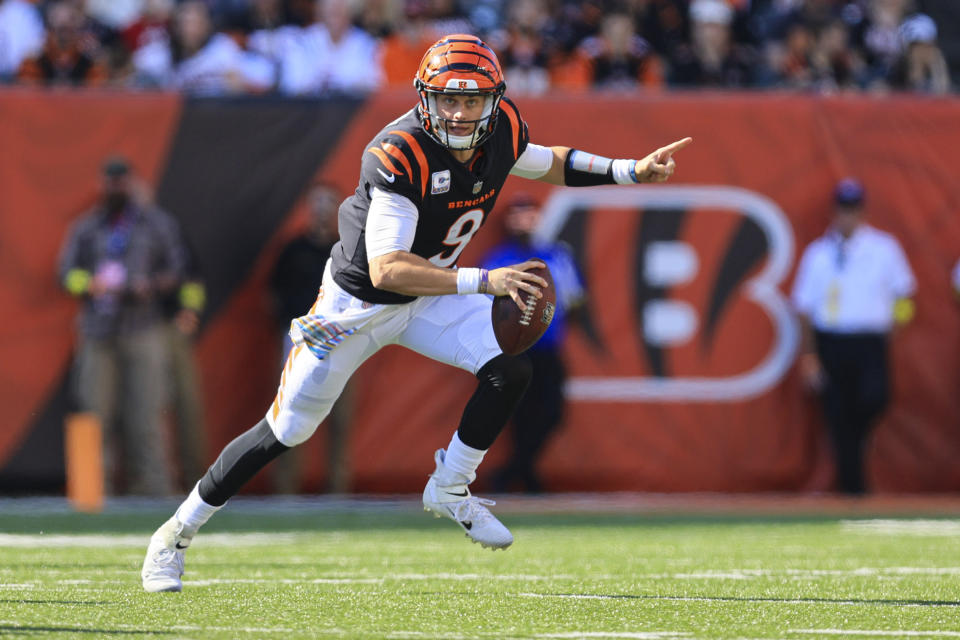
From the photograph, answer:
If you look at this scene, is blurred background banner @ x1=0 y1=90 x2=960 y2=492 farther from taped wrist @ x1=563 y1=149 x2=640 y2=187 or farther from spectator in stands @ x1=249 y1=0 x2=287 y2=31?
taped wrist @ x1=563 y1=149 x2=640 y2=187

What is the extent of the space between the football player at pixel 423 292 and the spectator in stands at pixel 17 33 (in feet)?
18.2

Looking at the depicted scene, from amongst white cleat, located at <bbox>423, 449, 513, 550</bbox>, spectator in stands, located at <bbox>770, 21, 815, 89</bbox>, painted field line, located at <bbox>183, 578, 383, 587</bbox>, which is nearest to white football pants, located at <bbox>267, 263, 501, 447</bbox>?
white cleat, located at <bbox>423, 449, 513, 550</bbox>

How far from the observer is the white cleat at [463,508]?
16.7ft

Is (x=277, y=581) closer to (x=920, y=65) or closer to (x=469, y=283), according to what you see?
(x=469, y=283)

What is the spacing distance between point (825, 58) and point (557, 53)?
187 centimetres

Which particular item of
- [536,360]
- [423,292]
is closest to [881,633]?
[423,292]

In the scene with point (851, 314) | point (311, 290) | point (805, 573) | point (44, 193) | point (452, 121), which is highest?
point (452, 121)

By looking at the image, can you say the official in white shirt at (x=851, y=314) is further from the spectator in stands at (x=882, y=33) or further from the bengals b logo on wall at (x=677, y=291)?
the spectator in stands at (x=882, y=33)

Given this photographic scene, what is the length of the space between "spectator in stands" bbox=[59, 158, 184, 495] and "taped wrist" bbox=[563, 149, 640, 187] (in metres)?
4.24

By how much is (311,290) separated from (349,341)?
410 centimetres

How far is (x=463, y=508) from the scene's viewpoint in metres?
5.16

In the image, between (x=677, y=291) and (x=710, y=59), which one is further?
(x=710, y=59)

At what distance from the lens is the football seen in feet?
15.9

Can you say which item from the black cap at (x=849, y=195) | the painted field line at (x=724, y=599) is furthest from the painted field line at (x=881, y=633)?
the black cap at (x=849, y=195)
